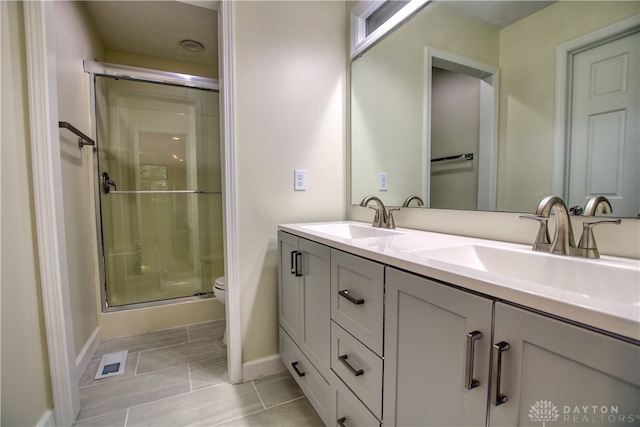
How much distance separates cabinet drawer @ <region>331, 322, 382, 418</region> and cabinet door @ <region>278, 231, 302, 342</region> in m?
0.35

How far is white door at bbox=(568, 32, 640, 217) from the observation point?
769 mm

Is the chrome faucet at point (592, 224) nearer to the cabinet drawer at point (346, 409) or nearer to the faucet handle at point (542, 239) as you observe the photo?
the faucet handle at point (542, 239)

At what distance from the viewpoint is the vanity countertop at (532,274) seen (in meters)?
0.41

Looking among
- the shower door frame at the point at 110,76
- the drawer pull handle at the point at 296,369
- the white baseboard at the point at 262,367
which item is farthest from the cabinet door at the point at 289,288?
the shower door frame at the point at 110,76

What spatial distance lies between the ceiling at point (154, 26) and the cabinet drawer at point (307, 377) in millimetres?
2025

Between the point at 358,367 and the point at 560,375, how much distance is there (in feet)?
1.95

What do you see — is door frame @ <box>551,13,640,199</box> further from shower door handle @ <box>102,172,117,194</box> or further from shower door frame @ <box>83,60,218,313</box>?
shower door handle @ <box>102,172,117,194</box>

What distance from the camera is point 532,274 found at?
824mm

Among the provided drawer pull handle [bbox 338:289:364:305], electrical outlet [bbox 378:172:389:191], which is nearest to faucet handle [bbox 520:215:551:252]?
drawer pull handle [bbox 338:289:364:305]

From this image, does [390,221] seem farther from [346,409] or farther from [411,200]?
[346,409]

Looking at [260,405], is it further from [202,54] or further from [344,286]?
[202,54]

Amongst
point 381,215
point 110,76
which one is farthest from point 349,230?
point 110,76

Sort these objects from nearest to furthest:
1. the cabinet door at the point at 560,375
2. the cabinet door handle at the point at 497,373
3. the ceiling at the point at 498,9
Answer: the cabinet door at the point at 560,375 → the cabinet door handle at the point at 497,373 → the ceiling at the point at 498,9

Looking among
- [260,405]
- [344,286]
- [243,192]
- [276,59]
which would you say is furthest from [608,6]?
[260,405]
